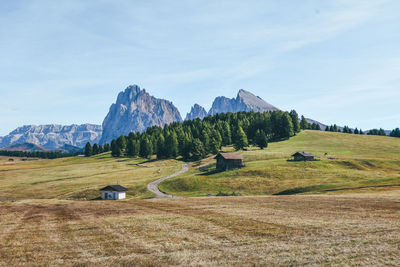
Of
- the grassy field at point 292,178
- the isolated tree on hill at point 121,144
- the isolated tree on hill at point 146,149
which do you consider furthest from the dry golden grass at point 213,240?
the isolated tree on hill at point 121,144

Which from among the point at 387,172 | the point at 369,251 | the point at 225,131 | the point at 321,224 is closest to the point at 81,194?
the point at 321,224

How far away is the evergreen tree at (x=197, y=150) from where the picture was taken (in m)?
144

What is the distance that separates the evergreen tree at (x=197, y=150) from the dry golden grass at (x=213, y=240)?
113182mm

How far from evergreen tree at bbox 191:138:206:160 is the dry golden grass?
113182mm

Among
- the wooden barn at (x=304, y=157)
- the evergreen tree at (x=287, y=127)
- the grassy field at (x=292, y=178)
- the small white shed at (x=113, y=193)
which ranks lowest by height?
the small white shed at (x=113, y=193)

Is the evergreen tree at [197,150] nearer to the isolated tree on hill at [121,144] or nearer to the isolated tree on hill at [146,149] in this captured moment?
the isolated tree on hill at [146,149]

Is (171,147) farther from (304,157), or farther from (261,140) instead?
(304,157)

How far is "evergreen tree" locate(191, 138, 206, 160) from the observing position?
144375 millimetres

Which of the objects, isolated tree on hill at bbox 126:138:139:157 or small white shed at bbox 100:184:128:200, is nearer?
small white shed at bbox 100:184:128:200

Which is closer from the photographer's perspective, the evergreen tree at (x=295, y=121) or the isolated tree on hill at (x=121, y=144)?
the isolated tree on hill at (x=121, y=144)

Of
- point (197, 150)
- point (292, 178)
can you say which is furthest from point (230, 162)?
point (197, 150)

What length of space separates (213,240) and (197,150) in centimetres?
12394

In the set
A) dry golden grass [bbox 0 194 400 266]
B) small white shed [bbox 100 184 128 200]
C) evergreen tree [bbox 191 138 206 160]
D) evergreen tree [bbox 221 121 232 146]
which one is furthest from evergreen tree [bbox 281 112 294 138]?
dry golden grass [bbox 0 194 400 266]

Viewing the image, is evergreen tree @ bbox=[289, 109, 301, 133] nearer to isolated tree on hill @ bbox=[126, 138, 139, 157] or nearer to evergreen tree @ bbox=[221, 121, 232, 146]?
evergreen tree @ bbox=[221, 121, 232, 146]
